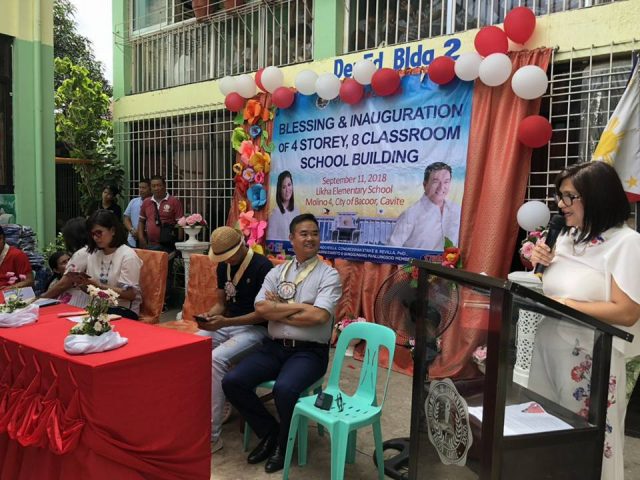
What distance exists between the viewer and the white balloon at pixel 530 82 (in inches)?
142

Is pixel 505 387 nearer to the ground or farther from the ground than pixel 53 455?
farther from the ground

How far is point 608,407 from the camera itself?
1795 millimetres

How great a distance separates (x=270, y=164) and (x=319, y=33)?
1440mm

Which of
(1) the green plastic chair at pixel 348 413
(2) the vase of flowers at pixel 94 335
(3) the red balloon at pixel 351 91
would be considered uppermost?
(3) the red balloon at pixel 351 91

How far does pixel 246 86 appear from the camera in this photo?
548 cm

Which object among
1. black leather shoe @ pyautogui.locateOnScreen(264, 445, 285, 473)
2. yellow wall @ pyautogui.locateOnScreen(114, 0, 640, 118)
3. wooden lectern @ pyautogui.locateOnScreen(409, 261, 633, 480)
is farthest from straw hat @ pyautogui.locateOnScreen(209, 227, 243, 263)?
yellow wall @ pyautogui.locateOnScreen(114, 0, 640, 118)

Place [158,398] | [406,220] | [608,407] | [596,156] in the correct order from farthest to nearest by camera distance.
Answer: [406,220]
[596,156]
[158,398]
[608,407]

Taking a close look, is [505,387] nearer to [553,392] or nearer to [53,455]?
[553,392]

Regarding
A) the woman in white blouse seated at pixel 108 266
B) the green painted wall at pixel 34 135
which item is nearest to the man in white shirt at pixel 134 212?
the green painted wall at pixel 34 135

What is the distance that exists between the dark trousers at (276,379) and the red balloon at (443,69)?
2.42 meters

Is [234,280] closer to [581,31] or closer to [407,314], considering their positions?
[407,314]

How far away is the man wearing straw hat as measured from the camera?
9.73 ft

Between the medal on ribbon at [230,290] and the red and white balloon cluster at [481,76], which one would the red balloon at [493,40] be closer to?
the red and white balloon cluster at [481,76]

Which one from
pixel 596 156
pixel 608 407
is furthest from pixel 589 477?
pixel 596 156
